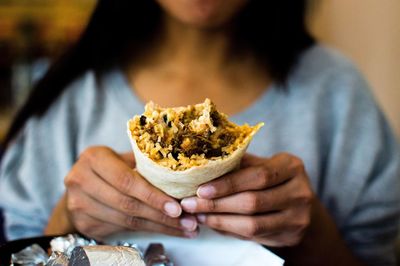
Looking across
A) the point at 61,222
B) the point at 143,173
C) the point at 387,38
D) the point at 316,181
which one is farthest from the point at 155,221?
the point at 387,38

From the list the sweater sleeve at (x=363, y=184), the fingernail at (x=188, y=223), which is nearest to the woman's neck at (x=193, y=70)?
the sweater sleeve at (x=363, y=184)

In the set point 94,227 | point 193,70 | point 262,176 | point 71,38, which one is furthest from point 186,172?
point 71,38

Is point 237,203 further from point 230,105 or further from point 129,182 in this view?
point 230,105

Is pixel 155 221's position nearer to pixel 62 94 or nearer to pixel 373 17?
pixel 62 94

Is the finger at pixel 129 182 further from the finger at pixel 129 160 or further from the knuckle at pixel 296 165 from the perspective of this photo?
the knuckle at pixel 296 165

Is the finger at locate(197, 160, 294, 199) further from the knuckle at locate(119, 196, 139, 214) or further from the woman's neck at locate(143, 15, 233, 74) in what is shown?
the woman's neck at locate(143, 15, 233, 74)

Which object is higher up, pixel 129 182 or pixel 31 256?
pixel 129 182
